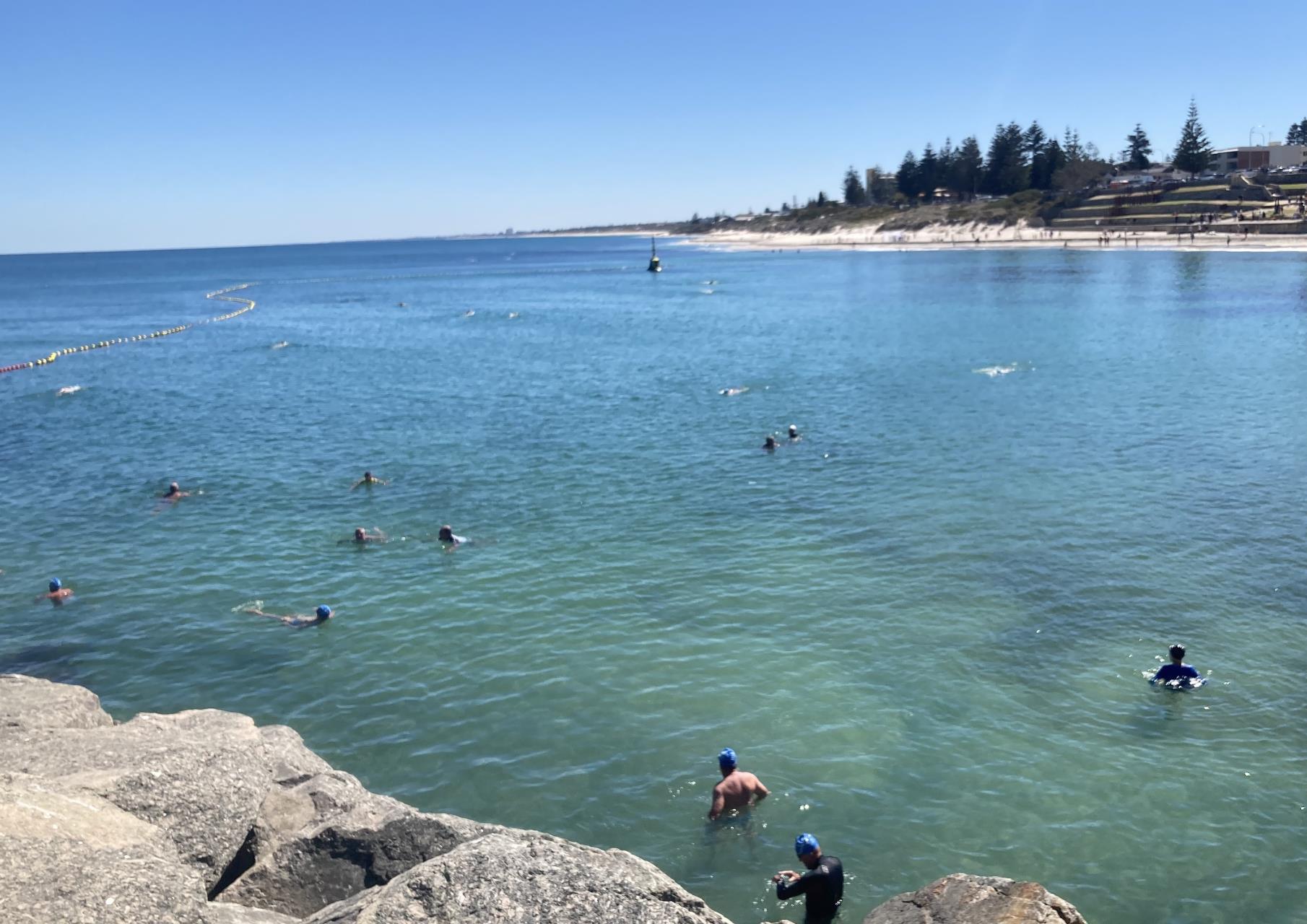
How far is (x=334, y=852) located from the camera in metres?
9.80

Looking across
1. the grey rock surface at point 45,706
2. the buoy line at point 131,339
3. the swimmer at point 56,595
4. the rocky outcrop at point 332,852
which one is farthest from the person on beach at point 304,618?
the buoy line at point 131,339

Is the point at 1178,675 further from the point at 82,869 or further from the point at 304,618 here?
the point at 304,618

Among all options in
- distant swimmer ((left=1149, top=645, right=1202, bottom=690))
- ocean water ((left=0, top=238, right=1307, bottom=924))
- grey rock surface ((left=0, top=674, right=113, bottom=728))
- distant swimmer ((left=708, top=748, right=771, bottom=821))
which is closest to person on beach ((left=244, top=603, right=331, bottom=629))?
ocean water ((left=0, top=238, right=1307, bottom=924))

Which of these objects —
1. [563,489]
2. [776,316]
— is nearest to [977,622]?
[563,489]

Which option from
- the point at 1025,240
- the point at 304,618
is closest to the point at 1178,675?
the point at 304,618

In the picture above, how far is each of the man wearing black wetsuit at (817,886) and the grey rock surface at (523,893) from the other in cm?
415

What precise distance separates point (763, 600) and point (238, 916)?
45.5 feet

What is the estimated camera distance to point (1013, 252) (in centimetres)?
12850

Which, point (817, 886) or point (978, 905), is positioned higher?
point (978, 905)

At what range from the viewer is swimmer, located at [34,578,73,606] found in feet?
72.6

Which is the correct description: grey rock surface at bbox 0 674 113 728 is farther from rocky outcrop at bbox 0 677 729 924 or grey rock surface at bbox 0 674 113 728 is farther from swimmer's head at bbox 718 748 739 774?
swimmer's head at bbox 718 748 739 774

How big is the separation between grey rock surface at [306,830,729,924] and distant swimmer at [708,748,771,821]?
5795 millimetres

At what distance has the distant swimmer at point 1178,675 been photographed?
15.8 m

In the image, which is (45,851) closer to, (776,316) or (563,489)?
(563,489)
